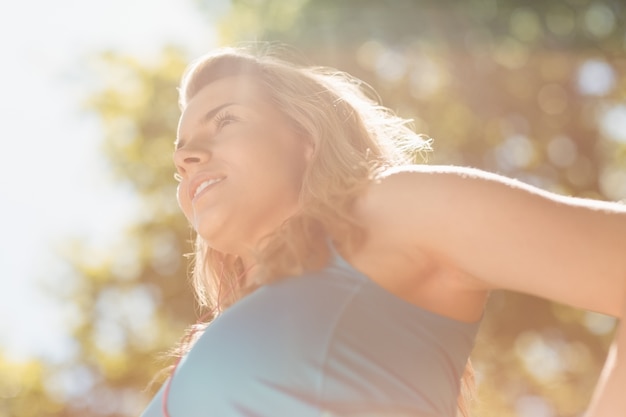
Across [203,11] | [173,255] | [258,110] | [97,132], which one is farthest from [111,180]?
[258,110]

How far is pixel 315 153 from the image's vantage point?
5.52 ft

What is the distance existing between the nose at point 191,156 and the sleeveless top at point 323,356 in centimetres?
41

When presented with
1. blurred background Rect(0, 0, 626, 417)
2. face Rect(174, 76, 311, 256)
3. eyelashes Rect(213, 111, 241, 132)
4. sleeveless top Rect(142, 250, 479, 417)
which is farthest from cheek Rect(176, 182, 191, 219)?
blurred background Rect(0, 0, 626, 417)

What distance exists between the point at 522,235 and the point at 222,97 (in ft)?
2.57

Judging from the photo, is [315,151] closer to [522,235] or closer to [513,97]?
[522,235]

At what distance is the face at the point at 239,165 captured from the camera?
171 cm

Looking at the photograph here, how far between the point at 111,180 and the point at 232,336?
32.6 feet

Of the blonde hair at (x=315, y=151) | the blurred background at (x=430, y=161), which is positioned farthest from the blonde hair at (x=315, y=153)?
the blurred background at (x=430, y=161)

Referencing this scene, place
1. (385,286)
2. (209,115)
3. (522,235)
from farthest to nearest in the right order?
(209,115) < (385,286) < (522,235)

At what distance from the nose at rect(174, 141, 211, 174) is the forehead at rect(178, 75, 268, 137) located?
1.9 inches

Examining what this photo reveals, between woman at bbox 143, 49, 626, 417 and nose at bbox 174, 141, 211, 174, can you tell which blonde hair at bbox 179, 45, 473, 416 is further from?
nose at bbox 174, 141, 211, 174

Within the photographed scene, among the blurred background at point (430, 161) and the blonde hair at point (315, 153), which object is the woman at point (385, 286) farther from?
the blurred background at point (430, 161)

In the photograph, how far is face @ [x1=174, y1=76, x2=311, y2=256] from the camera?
1706mm

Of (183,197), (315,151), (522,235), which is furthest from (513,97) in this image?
(522,235)
